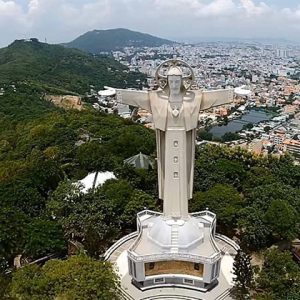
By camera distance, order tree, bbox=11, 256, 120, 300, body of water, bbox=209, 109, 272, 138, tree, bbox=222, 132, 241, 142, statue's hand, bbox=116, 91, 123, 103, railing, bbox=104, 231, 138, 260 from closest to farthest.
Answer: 1. tree, bbox=11, 256, 120, 300
2. statue's hand, bbox=116, 91, 123, 103
3. railing, bbox=104, 231, 138, 260
4. tree, bbox=222, 132, 241, 142
5. body of water, bbox=209, 109, 272, 138

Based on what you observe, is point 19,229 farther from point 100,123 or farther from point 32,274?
point 100,123

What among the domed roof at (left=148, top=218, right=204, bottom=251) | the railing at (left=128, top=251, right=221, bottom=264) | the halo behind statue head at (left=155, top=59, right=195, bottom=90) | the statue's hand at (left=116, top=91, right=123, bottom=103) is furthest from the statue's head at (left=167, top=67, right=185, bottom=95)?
the railing at (left=128, top=251, right=221, bottom=264)

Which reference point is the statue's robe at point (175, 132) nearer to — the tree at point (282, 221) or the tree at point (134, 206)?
the tree at point (134, 206)

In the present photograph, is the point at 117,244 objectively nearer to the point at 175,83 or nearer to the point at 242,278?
the point at 242,278

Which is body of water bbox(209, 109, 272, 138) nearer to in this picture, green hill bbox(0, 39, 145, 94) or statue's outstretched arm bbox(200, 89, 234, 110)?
green hill bbox(0, 39, 145, 94)

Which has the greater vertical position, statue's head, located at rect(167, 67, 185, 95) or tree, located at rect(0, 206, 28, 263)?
statue's head, located at rect(167, 67, 185, 95)

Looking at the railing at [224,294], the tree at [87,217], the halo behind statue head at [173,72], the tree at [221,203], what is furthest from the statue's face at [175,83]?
the tree at [221,203]

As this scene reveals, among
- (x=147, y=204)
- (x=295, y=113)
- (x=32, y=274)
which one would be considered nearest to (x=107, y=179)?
(x=147, y=204)
